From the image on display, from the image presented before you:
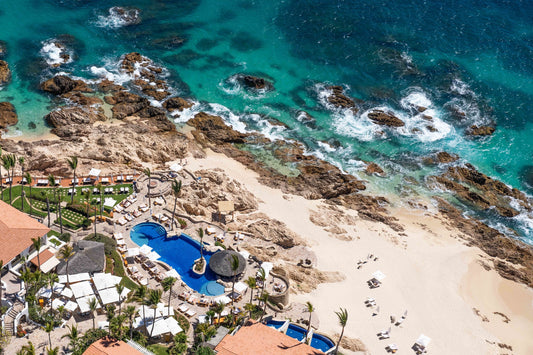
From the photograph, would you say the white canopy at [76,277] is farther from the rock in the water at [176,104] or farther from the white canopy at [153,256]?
the rock in the water at [176,104]

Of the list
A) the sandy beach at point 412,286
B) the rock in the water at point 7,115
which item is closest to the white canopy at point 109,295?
the sandy beach at point 412,286

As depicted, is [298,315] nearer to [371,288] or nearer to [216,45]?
[371,288]

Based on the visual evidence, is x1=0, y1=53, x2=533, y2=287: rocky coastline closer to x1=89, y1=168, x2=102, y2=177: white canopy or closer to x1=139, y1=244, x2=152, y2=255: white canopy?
x1=89, y1=168, x2=102, y2=177: white canopy

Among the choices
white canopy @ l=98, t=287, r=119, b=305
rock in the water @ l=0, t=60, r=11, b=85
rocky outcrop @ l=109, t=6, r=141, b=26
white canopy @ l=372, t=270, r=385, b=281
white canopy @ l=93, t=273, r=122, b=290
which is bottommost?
rock in the water @ l=0, t=60, r=11, b=85

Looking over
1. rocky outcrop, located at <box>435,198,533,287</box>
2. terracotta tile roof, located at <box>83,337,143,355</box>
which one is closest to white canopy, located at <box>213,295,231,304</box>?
terracotta tile roof, located at <box>83,337,143,355</box>

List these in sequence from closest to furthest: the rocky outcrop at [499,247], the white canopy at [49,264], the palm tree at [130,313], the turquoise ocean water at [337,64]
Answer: the palm tree at [130,313] < the white canopy at [49,264] < the rocky outcrop at [499,247] < the turquoise ocean water at [337,64]

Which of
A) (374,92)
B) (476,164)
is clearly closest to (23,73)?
(374,92)
